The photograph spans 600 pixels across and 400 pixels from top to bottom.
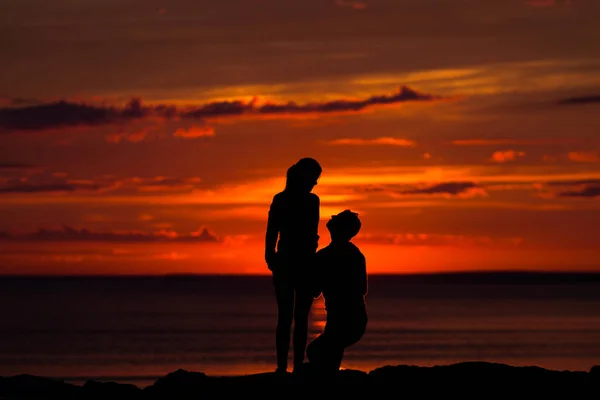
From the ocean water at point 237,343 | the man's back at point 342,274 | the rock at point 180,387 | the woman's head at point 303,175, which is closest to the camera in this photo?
the man's back at point 342,274

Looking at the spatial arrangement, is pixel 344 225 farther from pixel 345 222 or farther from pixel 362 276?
pixel 362 276

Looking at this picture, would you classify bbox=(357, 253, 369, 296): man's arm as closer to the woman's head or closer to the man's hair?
the man's hair

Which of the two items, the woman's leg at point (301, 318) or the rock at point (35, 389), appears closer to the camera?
the woman's leg at point (301, 318)

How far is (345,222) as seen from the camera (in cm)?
1543

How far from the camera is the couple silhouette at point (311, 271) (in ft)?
51.0

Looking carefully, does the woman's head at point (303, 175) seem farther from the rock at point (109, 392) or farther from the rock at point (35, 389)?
the rock at point (35, 389)

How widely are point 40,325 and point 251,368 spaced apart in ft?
179

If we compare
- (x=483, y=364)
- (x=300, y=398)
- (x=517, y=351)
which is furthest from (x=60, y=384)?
(x=517, y=351)

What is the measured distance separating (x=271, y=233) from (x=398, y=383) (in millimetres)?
2675

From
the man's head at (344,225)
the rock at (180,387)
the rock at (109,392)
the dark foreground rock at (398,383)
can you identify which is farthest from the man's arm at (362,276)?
the rock at (109,392)

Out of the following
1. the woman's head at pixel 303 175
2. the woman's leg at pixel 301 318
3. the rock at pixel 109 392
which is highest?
the woman's head at pixel 303 175

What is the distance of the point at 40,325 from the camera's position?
114m

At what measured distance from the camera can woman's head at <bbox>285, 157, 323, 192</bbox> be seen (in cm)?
1655

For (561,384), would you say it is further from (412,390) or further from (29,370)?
(29,370)
